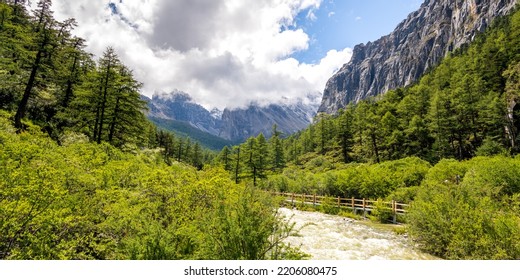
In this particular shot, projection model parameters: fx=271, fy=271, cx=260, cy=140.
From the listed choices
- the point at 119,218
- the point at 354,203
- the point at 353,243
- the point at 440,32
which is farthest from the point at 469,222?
the point at 440,32

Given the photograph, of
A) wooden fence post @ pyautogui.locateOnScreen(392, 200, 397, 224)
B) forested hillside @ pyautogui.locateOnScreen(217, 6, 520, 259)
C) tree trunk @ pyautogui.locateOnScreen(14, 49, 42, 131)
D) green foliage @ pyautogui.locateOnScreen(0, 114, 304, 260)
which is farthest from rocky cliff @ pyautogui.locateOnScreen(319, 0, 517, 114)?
green foliage @ pyautogui.locateOnScreen(0, 114, 304, 260)

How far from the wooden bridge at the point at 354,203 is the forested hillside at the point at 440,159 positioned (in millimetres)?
1144

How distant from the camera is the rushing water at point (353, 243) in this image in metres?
9.92

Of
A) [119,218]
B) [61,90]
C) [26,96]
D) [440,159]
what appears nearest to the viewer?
[119,218]

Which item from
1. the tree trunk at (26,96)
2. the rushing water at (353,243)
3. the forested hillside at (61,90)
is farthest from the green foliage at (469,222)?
the tree trunk at (26,96)

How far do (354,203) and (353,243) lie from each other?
9.90 metres

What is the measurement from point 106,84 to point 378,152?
4522 centimetres

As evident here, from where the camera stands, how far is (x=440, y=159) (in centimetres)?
3788

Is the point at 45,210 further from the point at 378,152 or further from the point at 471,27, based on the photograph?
the point at 471,27

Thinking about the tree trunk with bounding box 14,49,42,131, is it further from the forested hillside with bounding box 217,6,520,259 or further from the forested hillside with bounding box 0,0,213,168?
the forested hillside with bounding box 217,6,520,259

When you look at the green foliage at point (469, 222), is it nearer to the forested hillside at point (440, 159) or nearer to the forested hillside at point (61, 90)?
the forested hillside at point (440, 159)

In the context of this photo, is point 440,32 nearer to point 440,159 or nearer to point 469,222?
point 440,159

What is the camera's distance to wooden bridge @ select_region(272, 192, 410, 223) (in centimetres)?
1709

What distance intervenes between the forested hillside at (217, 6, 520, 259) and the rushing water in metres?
1.07
